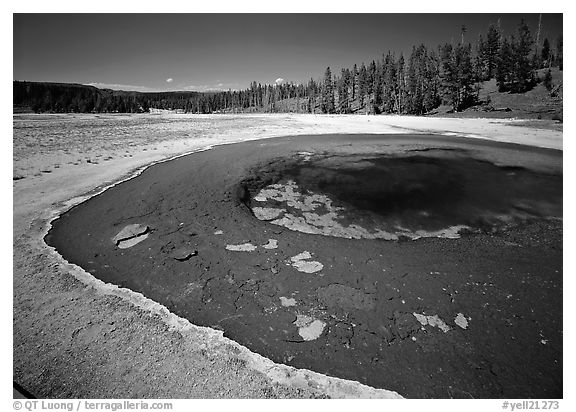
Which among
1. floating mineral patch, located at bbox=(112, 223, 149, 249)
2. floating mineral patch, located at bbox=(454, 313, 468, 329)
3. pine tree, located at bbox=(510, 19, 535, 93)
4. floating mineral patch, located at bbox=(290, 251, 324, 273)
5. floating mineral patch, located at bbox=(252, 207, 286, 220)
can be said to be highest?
pine tree, located at bbox=(510, 19, 535, 93)

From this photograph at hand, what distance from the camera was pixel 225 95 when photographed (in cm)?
15475

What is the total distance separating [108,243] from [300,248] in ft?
14.7

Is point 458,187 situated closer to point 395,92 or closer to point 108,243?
point 108,243

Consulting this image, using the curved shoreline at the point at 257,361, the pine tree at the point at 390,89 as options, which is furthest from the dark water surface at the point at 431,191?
the pine tree at the point at 390,89

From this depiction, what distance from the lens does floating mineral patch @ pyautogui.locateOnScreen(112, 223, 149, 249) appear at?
6.95 meters

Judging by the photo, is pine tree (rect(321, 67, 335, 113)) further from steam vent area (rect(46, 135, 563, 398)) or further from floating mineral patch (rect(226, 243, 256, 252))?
floating mineral patch (rect(226, 243, 256, 252))

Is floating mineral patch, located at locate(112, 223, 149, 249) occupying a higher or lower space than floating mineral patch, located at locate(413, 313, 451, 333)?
higher

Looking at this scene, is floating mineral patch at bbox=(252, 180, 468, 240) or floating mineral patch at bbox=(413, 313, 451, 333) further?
floating mineral patch at bbox=(252, 180, 468, 240)

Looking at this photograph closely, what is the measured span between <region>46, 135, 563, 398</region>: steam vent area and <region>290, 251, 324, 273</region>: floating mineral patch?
0.13ft

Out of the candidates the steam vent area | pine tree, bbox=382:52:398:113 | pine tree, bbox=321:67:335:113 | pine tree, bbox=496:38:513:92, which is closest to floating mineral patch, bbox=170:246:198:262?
the steam vent area

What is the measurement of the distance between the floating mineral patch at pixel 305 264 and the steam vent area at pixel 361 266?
0.04 meters

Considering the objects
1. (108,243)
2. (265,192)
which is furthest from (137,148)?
(108,243)

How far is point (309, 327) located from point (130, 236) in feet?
17.1

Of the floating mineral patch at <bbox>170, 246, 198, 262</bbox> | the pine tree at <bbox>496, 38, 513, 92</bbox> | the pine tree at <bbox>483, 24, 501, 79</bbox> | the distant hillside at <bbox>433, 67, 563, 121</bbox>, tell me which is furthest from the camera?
the pine tree at <bbox>483, 24, 501, 79</bbox>
